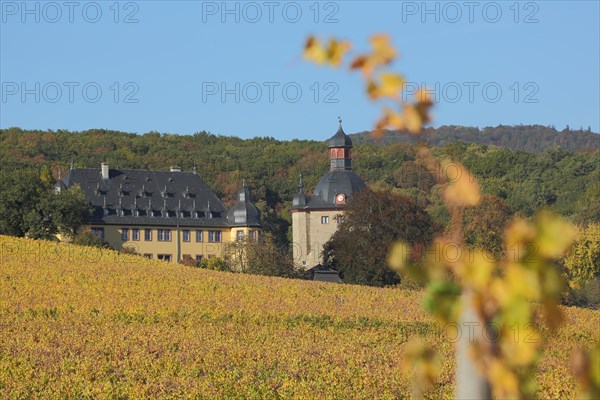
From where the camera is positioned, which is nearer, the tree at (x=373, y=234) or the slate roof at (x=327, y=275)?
the slate roof at (x=327, y=275)

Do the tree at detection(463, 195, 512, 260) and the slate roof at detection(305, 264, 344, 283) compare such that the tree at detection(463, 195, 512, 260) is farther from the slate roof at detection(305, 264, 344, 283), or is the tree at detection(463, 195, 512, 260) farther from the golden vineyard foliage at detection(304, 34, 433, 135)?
the golden vineyard foliage at detection(304, 34, 433, 135)

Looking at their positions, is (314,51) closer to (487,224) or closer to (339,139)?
(487,224)

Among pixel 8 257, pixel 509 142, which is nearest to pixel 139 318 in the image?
pixel 8 257

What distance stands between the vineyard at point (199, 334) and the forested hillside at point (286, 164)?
1916 inches

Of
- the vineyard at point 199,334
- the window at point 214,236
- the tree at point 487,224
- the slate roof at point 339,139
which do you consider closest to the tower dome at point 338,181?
the slate roof at point 339,139

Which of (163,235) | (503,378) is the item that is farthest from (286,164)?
(503,378)

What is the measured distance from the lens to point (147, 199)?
298ft

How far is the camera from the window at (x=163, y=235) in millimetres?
88375

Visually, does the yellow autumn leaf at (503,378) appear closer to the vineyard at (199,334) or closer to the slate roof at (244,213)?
the vineyard at (199,334)

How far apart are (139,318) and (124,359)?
40.7 ft

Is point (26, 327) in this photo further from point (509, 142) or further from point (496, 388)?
point (509, 142)

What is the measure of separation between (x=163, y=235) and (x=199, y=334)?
197 feet

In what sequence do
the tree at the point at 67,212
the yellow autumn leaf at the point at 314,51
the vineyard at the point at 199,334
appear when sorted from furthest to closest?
1. the tree at the point at 67,212
2. the vineyard at the point at 199,334
3. the yellow autumn leaf at the point at 314,51

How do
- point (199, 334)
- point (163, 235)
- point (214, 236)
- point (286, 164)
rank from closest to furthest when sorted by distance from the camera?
point (199, 334) → point (163, 235) → point (214, 236) → point (286, 164)
